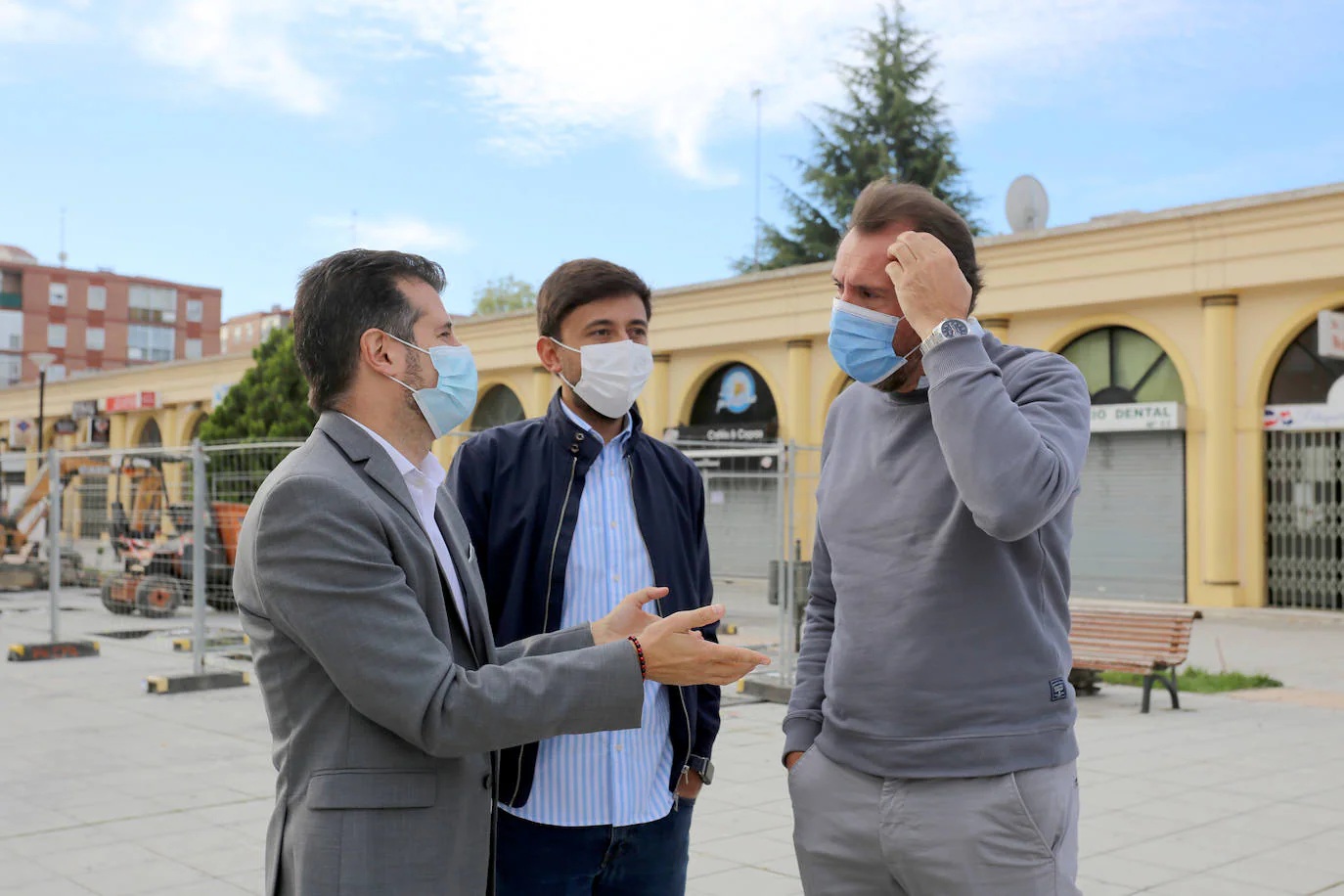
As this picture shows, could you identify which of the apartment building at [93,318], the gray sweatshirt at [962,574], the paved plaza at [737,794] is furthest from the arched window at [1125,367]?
the apartment building at [93,318]

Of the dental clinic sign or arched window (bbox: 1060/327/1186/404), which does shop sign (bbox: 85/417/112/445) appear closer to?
arched window (bbox: 1060/327/1186/404)

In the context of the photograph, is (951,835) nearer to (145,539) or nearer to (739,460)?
(145,539)

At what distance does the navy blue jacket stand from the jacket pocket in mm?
895

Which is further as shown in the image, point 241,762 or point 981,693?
point 241,762

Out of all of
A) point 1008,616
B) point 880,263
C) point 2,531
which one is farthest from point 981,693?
point 2,531

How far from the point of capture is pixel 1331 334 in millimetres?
16453

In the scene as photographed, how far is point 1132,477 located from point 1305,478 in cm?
261

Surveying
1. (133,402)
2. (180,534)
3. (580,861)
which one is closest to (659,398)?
(180,534)

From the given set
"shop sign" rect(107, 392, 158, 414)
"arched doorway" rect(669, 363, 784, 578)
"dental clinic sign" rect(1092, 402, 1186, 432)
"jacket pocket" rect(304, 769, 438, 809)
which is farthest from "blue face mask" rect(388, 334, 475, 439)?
"shop sign" rect(107, 392, 158, 414)

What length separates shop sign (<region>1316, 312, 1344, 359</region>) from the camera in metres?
16.4

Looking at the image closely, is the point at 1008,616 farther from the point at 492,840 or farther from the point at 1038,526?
the point at 492,840

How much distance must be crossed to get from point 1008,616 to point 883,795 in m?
0.40

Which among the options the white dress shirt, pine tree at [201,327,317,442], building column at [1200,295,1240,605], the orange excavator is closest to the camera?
the white dress shirt

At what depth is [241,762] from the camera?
7.76m
